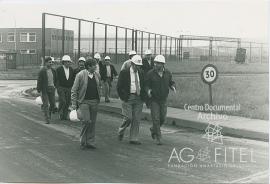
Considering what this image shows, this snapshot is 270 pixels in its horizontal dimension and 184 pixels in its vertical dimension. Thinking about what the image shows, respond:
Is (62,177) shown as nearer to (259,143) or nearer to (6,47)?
(259,143)

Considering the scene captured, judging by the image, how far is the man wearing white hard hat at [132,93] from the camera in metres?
10.1

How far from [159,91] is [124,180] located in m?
3.24

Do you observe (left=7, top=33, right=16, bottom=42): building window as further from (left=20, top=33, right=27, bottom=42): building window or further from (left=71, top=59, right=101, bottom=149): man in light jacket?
(left=71, top=59, right=101, bottom=149): man in light jacket

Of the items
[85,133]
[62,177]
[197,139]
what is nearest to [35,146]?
[85,133]

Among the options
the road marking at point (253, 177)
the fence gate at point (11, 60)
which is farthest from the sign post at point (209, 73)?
the fence gate at point (11, 60)

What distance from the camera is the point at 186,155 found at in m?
8.77

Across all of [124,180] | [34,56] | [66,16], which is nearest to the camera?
[124,180]

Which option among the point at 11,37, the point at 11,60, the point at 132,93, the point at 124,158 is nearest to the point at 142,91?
the point at 132,93

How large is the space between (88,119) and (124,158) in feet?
4.18

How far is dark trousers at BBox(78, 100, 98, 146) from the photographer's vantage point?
948 cm

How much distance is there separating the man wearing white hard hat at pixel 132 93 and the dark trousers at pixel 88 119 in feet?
2.64

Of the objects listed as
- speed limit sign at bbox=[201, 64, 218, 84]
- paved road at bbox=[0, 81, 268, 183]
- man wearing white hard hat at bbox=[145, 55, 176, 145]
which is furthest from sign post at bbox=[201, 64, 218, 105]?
man wearing white hard hat at bbox=[145, 55, 176, 145]

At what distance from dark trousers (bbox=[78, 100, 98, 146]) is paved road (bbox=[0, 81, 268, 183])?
274mm

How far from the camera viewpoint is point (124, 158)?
340 inches
